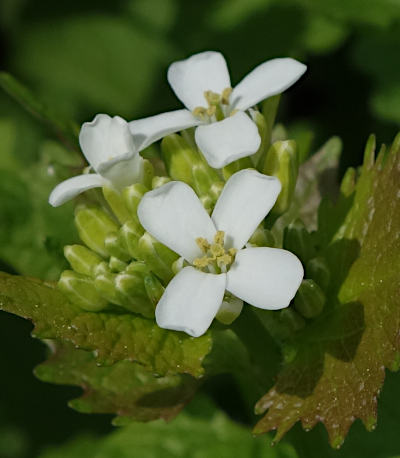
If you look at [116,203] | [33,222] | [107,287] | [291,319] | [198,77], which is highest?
[198,77]

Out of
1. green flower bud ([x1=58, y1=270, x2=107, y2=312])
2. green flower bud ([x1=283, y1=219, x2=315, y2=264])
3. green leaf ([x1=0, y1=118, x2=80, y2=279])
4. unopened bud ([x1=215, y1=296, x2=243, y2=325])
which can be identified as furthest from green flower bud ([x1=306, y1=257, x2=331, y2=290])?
green leaf ([x1=0, y1=118, x2=80, y2=279])

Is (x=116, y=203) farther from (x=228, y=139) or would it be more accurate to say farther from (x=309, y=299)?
(x=309, y=299)

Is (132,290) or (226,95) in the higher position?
(226,95)

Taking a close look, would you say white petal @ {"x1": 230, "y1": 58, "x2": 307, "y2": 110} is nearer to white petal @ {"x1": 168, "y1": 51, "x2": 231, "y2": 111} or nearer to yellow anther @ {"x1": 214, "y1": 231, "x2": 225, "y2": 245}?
white petal @ {"x1": 168, "y1": 51, "x2": 231, "y2": 111}

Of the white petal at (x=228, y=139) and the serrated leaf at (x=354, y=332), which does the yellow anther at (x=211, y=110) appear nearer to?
the white petal at (x=228, y=139)

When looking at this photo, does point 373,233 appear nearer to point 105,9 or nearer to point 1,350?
point 1,350

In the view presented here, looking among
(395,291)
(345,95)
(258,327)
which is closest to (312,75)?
(345,95)

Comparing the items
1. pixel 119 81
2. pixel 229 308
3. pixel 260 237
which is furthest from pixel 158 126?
pixel 119 81

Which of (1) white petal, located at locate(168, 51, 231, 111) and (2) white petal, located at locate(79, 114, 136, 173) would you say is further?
(1) white petal, located at locate(168, 51, 231, 111)
